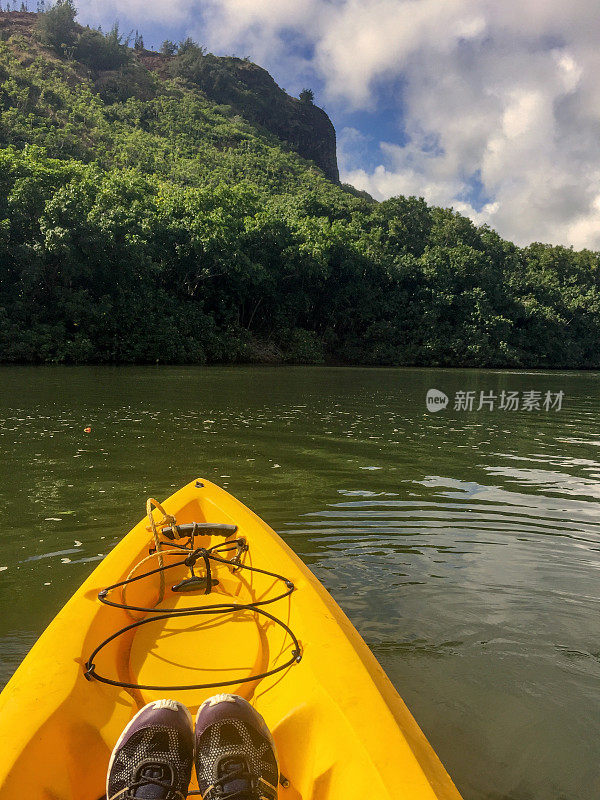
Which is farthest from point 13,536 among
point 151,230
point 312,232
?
point 312,232

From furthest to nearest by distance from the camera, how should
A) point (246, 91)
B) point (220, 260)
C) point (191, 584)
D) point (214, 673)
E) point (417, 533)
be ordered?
point (246, 91), point (220, 260), point (417, 533), point (191, 584), point (214, 673)

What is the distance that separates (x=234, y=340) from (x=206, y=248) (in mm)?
5546

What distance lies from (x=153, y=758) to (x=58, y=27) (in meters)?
98.1

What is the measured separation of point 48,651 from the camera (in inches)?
103

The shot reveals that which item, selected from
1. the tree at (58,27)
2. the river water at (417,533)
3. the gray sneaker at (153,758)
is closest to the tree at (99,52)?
the tree at (58,27)

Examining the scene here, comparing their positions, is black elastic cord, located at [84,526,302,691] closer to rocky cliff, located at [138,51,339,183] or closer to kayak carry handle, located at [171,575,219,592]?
kayak carry handle, located at [171,575,219,592]

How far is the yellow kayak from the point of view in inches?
79.5

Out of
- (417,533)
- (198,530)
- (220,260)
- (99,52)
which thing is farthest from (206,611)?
(99,52)

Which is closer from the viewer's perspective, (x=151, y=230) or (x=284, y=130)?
(x=151, y=230)

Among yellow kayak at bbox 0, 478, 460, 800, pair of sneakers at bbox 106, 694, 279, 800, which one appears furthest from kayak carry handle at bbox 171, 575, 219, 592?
pair of sneakers at bbox 106, 694, 279, 800

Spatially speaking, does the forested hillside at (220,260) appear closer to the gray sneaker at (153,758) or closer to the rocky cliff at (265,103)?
the rocky cliff at (265,103)

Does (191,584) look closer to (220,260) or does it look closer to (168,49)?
(220,260)

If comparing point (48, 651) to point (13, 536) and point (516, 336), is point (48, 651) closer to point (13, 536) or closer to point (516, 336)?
point (13, 536)

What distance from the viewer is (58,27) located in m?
80.2
